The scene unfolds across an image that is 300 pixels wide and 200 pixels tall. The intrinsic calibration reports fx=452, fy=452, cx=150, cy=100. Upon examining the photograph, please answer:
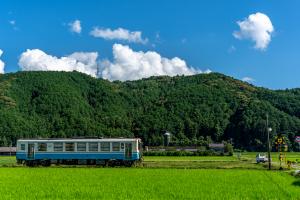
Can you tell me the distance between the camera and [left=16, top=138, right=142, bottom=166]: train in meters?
47.5

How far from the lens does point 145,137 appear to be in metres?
141

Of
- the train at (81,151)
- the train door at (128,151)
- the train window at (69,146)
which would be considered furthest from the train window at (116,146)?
the train window at (69,146)

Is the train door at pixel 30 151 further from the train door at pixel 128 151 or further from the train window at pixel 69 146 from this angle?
the train door at pixel 128 151

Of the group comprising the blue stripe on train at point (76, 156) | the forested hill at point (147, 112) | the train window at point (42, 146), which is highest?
the forested hill at point (147, 112)

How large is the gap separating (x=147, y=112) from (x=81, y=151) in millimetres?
111535

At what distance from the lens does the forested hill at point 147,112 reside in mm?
133250

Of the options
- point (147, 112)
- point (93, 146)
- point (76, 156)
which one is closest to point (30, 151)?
point (76, 156)

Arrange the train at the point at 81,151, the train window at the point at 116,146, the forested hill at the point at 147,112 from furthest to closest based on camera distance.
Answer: the forested hill at the point at 147,112
the train window at the point at 116,146
the train at the point at 81,151

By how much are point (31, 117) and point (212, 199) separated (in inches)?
4978

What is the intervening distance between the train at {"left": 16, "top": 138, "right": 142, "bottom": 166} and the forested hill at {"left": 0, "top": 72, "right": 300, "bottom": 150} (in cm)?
7459

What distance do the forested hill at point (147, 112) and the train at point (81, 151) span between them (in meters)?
74.6

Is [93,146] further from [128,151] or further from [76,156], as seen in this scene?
[128,151]

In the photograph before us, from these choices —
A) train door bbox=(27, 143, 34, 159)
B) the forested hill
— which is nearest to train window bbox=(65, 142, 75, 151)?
train door bbox=(27, 143, 34, 159)

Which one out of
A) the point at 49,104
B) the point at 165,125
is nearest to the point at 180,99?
the point at 165,125
